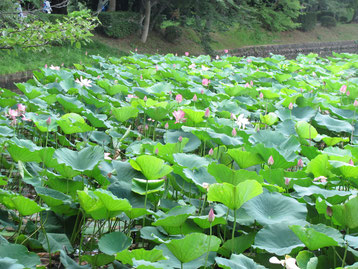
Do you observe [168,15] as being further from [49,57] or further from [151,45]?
[49,57]

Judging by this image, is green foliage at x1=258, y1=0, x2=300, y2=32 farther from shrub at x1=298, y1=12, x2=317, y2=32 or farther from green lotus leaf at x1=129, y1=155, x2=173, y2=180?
green lotus leaf at x1=129, y1=155, x2=173, y2=180

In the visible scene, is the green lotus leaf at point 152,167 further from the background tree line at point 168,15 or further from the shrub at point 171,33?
the shrub at point 171,33

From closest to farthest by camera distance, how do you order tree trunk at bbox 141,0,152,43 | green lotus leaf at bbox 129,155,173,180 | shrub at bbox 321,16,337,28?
green lotus leaf at bbox 129,155,173,180
tree trunk at bbox 141,0,152,43
shrub at bbox 321,16,337,28

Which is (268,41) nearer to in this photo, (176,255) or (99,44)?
(99,44)

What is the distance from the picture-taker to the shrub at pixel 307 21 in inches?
982

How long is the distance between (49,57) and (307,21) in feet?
60.7

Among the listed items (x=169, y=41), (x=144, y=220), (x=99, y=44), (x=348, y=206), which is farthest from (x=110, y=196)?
(x=169, y=41)

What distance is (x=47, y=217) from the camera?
6.25 ft

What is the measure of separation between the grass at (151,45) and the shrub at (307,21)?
1.11 feet

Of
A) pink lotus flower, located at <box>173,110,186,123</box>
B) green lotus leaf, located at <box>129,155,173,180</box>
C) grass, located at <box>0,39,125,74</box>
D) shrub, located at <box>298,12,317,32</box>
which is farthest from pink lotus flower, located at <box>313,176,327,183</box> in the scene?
shrub, located at <box>298,12,317,32</box>

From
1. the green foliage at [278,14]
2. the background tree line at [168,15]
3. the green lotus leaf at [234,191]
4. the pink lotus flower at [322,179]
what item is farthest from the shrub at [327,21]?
the green lotus leaf at [234,191]

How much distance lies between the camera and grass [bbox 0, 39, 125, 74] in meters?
9.02

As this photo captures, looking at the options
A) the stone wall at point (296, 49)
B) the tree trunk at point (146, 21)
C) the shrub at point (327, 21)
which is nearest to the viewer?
the tree trunk at point (146, 21)

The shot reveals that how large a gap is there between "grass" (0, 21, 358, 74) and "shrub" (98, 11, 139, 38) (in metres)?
0.22
